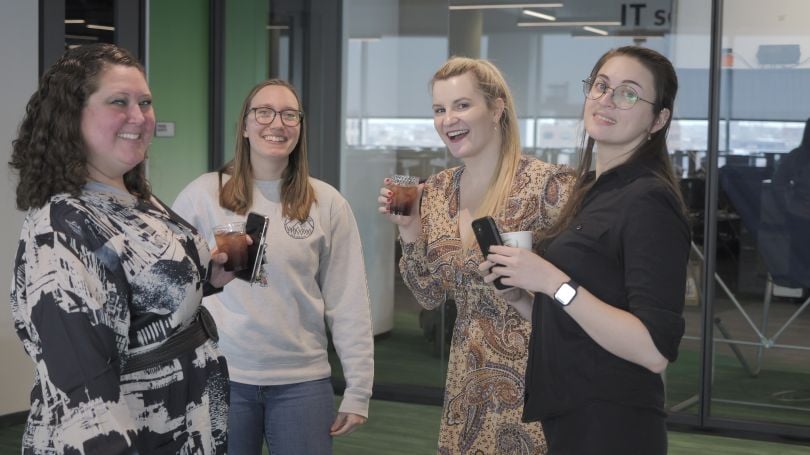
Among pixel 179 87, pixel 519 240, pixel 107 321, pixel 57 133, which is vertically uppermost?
pixel 179 87

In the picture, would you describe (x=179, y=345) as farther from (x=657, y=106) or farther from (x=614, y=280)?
(x=657, y=106)

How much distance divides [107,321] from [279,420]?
0.96 m

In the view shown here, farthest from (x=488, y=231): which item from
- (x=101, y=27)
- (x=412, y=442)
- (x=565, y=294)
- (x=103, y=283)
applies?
(x=101, y=27)

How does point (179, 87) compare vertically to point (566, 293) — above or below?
above

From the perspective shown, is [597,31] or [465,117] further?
[597,31]

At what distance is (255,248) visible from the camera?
228 cm

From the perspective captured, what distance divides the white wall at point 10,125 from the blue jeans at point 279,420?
2.72 meters

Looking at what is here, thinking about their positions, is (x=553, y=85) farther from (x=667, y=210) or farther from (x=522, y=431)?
(x=667, y=210)

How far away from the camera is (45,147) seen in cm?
176

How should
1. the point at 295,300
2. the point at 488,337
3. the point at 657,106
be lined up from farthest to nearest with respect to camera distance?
the point at 295,300 → the point at 488,337 → the point at 657,106

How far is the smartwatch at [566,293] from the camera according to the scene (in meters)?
1.78

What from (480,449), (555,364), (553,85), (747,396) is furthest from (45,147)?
(747,396)

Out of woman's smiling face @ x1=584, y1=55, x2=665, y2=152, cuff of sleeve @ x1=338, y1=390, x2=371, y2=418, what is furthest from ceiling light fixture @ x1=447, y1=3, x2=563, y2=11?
woman's smiling face @ x1=584, y1=55, x2=665, y2=152

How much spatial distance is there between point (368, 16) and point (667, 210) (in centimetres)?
405
